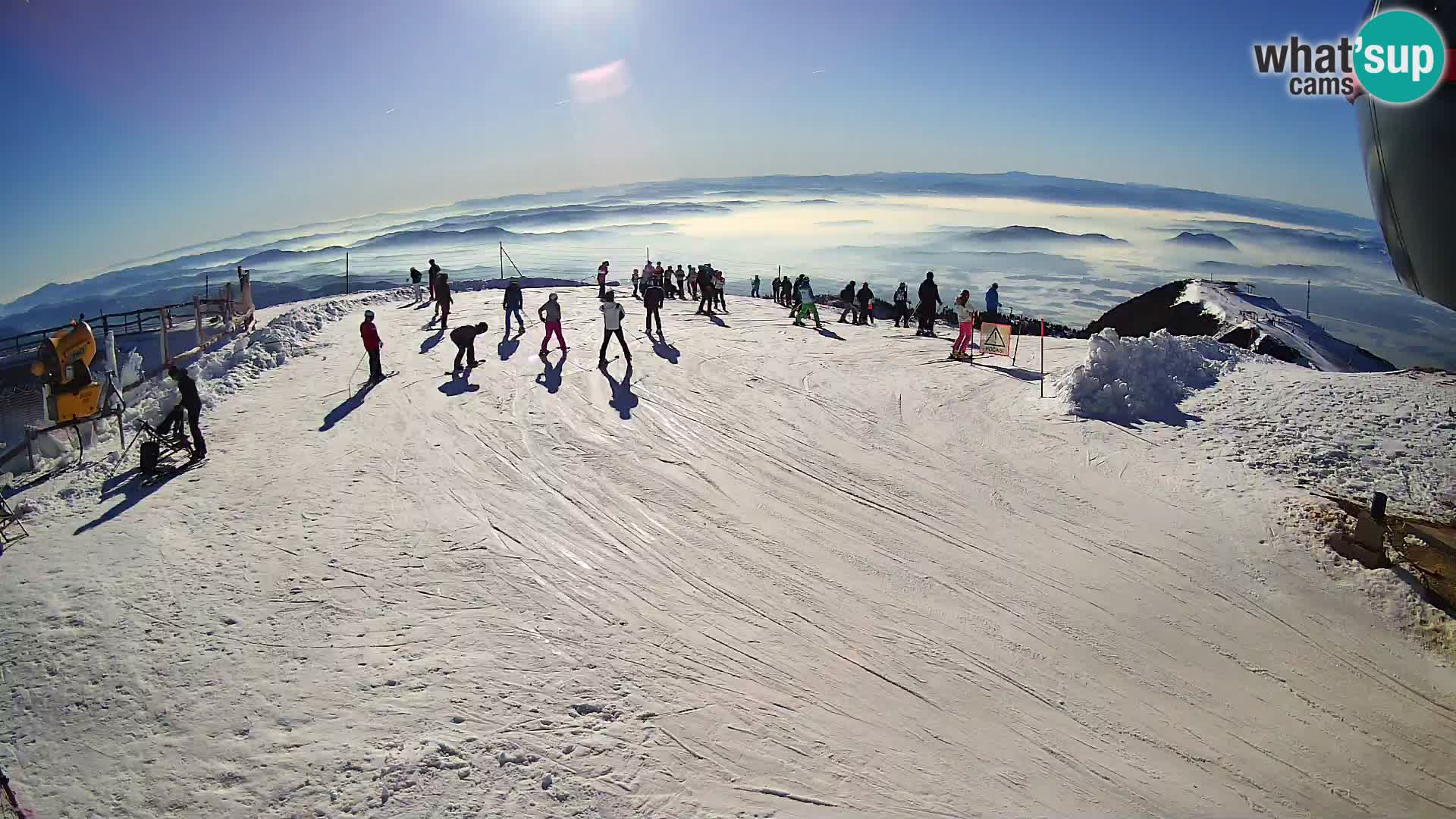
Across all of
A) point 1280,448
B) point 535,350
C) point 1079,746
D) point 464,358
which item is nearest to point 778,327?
point 535,350

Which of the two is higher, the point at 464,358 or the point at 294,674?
the point at 464,358

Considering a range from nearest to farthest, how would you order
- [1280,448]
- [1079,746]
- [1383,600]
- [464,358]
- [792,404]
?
[1079,746] < [1383,600] < [1280,448] < [792,404] < [464,358]

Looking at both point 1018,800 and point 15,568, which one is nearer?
point 1018,800

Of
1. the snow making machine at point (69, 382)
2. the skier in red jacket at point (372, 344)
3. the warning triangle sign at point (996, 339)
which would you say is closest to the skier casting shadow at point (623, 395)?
the skier in red jacket at point (372, 344)

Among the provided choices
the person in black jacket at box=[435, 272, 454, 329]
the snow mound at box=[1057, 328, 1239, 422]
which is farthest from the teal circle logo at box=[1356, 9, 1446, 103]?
the person in black jacket at box=[435, 272, 454, 329]

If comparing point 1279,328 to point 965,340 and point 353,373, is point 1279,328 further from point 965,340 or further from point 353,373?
point 353,373

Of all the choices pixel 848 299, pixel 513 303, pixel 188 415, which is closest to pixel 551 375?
pixel 188 415

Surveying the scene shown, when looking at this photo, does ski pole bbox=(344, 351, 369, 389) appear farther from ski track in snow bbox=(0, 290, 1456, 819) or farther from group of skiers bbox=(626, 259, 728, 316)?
group of skiers bbox=(626, 259, 728, 316)

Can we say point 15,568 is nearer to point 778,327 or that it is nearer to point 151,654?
point 151,654
